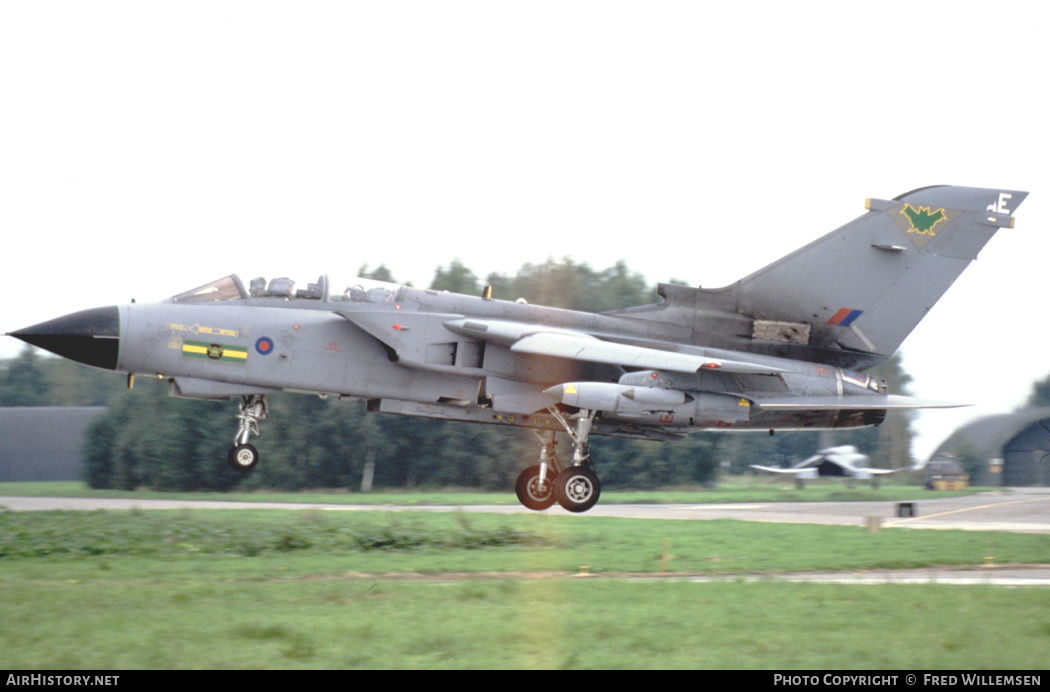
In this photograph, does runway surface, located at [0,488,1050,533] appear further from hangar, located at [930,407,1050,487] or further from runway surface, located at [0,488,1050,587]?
hangar, located at [930,407,1050,487]

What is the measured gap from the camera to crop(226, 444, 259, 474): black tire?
14.3 m

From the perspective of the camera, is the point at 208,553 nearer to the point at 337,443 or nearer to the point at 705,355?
the point at 705,355

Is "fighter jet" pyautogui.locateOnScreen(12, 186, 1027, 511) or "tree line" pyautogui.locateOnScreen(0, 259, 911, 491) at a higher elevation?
"fighter jet" pyautogui.locateOnScreen(12, 186, 1027, 511)

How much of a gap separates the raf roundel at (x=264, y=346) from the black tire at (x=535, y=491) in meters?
4.62

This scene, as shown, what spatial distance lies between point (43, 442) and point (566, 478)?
37.5 m

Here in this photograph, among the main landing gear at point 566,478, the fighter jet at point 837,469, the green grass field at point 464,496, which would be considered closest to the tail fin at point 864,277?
the main landing gear at point 566,478

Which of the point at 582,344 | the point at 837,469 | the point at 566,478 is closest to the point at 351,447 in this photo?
the point at 837,469

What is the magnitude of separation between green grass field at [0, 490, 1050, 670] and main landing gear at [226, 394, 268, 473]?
1308mm

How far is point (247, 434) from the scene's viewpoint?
14.6m

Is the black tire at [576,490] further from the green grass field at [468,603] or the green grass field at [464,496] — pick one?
the green grass field at [464,496]

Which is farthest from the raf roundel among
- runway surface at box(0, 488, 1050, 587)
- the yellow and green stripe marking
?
runway surface at box(0, 488, 1050, 587)

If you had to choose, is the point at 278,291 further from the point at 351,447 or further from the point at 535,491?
the point at 351,447

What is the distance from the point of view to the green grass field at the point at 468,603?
277 inches

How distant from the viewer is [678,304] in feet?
53.0
